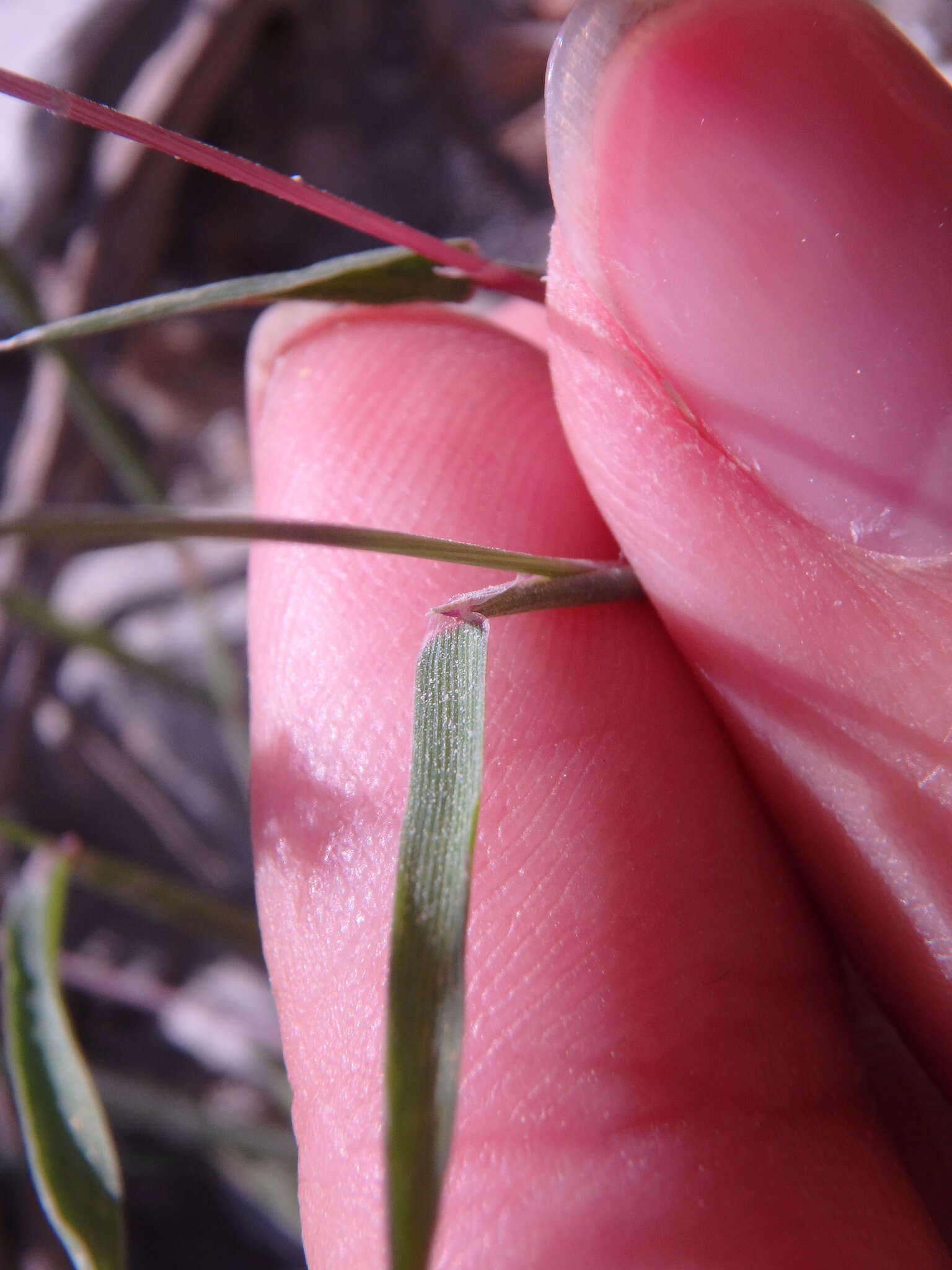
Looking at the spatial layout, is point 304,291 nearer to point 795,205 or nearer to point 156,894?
point 795,205

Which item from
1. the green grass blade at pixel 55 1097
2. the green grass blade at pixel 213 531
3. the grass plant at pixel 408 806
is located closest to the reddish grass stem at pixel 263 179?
the grass plant at pixel 408 806

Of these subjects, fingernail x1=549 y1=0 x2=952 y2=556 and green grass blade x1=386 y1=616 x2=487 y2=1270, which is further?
fingernail x1=549 y1=0 x2=952 y2=556

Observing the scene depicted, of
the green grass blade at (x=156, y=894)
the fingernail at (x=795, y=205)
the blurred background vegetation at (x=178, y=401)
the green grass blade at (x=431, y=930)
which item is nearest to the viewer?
the green grass blade at (x=431, y=930)

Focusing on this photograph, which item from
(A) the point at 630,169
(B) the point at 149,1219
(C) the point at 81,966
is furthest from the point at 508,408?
(B) the point at 149,1219

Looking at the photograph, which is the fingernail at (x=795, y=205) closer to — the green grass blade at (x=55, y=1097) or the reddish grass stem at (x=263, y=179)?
the reddish grass stem at (x=263, y=179)

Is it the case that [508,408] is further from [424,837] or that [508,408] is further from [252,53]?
[252,53]

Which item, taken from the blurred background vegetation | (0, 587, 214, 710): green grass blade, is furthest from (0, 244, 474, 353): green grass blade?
the blurred background vegetation

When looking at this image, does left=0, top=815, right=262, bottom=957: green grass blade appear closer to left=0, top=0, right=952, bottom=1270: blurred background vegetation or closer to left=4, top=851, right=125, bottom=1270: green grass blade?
left=4, top=851, right=125, bottom=1270: green grass blade
